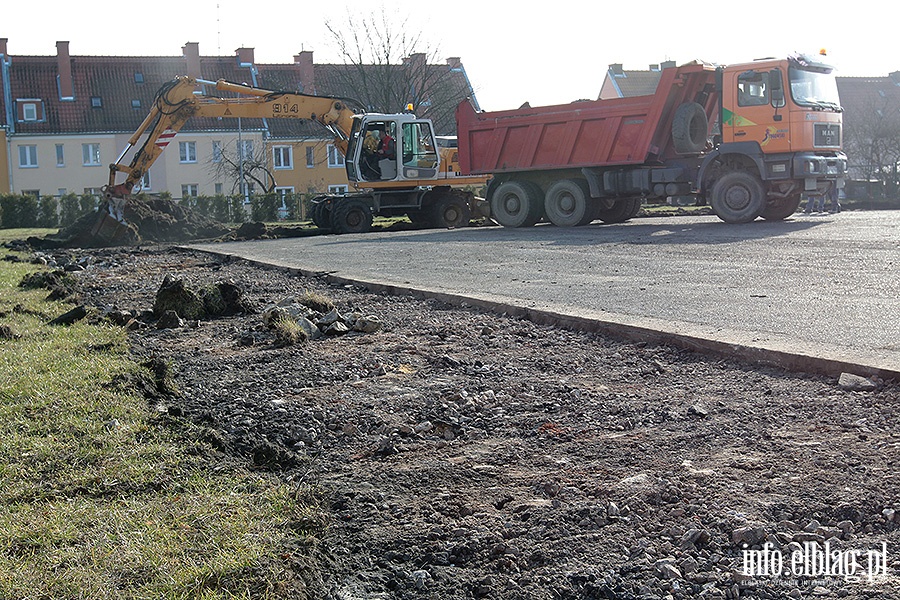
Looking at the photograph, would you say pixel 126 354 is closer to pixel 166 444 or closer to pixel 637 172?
pixel 166 444

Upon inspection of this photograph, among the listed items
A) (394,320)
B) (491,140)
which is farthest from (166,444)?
(491,140)

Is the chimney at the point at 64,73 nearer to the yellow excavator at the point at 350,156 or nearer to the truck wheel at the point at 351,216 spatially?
the yellow excavator at the point at 350,156

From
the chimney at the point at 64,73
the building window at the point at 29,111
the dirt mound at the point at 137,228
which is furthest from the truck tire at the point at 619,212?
the building window at the point at 29,111

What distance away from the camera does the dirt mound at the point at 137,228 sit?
23.2 metres

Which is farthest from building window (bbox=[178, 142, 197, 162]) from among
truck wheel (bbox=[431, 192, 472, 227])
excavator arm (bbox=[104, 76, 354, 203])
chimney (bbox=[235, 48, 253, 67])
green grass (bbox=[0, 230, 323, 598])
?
green grass (bbox=[0, 230, 323, 598])

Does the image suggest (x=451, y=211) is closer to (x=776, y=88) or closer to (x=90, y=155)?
(x=776, y=88)

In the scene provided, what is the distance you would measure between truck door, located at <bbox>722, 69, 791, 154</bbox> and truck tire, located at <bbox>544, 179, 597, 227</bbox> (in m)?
3.72

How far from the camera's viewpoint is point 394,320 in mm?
8102

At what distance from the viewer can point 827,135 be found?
61.3ft

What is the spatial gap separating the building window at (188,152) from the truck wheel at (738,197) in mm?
43231

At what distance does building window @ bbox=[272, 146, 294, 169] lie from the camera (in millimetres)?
58688

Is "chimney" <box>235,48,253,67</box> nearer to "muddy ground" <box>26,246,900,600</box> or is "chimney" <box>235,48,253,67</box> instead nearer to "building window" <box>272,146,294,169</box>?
"building window" <box>272,146,294,169</box>

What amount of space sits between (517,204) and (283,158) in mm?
38770

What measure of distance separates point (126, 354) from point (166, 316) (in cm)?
→ 149
